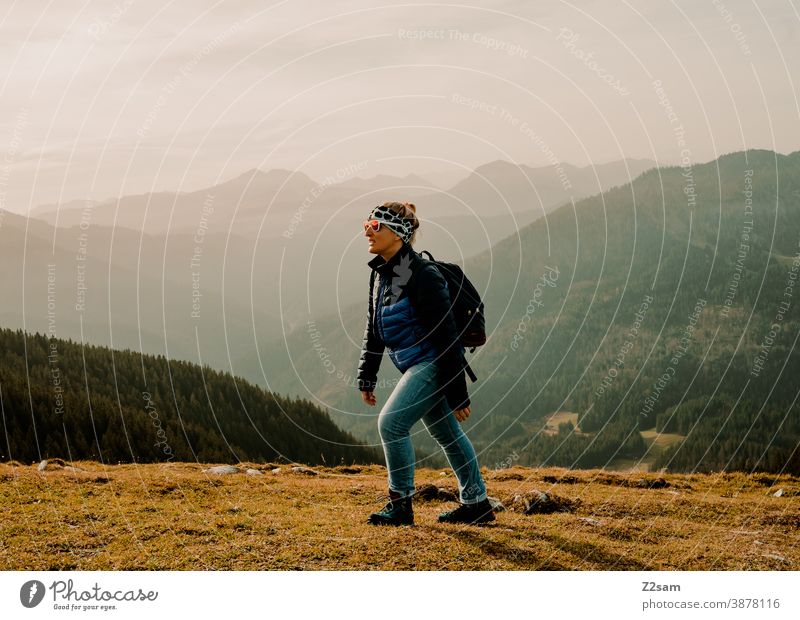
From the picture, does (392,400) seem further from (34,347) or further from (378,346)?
(34,347)

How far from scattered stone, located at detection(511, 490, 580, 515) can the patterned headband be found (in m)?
6.06

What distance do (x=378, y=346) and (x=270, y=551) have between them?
345cm

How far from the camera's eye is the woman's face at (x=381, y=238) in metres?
12.0

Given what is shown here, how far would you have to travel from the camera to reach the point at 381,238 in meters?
12.0

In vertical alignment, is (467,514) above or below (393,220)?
below

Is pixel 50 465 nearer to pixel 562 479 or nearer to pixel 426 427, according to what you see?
pixel 562 479

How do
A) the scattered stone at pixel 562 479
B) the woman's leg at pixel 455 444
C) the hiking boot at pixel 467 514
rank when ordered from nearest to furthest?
the woman's leg at pixel 455 444 < the hiking boot at pixel 467 514 < the scattered stone at pixel 562 479

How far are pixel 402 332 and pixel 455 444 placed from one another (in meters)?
1.98

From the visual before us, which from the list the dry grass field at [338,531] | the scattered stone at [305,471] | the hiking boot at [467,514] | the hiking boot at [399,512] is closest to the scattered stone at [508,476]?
the dry grass field at [338,531]

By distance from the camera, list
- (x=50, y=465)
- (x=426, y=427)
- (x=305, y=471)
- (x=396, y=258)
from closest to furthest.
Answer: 1. (x=396, y=258)
2. (x=426, y=427)
3. (x=50, y=465)
4. (x=305, y=471)

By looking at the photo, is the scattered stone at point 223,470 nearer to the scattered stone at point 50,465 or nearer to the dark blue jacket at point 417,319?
the scattered stone at point 50,465

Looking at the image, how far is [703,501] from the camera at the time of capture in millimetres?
17734

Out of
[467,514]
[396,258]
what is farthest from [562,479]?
[396,258]

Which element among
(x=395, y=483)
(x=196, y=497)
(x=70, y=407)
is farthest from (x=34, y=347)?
(x=395, y=483)
